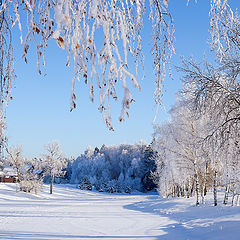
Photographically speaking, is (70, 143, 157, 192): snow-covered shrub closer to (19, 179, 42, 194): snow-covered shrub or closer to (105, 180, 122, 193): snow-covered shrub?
(105, 180, 122, 193): snow-covered shrub

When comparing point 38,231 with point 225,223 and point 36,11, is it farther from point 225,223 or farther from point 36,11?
point 36,11

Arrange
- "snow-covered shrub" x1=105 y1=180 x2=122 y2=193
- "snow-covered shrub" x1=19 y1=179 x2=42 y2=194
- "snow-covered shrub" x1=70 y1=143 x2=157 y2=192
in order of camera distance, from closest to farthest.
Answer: "snow-covered shrub" x1=19 y1=179 x2=42 y2=194 < "snow-covered shrub" x1=105 y1=180 x2=122 y2=193 < "snow-covered shrub" x1=70 y1=143 x2=157 y2=192

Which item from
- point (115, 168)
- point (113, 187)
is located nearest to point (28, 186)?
point (113, 187)

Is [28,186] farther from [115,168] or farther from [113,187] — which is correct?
[115,168]

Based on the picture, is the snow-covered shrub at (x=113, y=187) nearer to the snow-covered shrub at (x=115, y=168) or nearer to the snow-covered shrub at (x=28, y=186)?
the snow-covered shrub at (x=115, y=168)

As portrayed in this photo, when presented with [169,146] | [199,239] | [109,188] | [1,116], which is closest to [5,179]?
[109,188]

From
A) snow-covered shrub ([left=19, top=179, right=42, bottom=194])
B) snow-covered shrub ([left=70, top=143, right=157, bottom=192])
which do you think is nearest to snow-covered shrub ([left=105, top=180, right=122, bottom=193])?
snow-covered shrub ([left=70, top=143, right=157, bottom=192])

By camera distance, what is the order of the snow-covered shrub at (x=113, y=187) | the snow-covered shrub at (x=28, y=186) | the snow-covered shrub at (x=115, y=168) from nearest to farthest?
1. the snow-covered shrub at (x=28, y=186)
2. the snow-covered shrub at (x=113, y=187)
3. the snow-covered shrub at (x=115, y=168)

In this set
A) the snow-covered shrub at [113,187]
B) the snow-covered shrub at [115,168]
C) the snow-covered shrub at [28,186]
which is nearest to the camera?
the snow-covered shrub at [28,186]

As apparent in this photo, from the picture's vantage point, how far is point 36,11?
1697 millimetres

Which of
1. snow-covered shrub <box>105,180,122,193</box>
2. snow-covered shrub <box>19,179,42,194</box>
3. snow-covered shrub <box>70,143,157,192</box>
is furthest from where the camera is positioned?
snow-covered shrub <box>70,143,157,192</box>

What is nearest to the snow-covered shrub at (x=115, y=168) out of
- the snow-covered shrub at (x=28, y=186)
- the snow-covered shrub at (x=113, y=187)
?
the snow-covered shrub at (x=113, y=187)

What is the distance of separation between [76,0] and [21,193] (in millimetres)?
32128

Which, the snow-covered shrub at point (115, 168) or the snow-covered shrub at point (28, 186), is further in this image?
the snow-covered shrub at point (115, 168)
